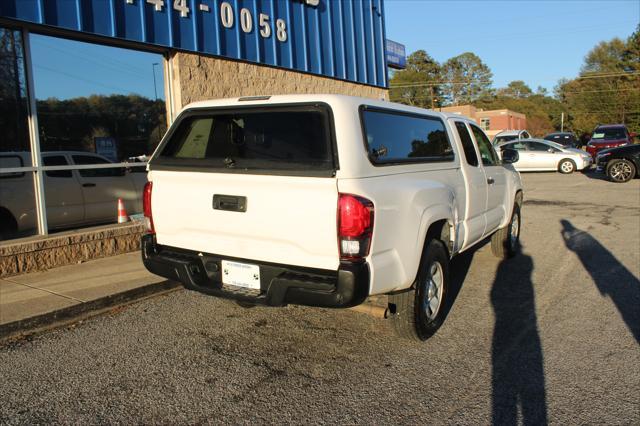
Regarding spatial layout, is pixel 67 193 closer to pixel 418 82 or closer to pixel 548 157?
pixel 548 157

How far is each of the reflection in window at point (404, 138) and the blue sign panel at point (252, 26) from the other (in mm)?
4964

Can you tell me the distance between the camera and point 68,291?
17.9ft

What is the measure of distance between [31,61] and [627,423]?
7410 mm

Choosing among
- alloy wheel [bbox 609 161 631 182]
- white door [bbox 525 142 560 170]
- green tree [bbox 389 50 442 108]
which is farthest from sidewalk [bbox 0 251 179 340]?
green tree [bbox 389 50 442 108]

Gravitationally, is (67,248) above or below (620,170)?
below

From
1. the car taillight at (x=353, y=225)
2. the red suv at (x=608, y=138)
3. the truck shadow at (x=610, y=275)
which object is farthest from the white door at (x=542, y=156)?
the car taillight at (x=353, y=225)

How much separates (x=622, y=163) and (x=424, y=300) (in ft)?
51.8

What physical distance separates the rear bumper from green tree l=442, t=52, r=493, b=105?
326ft

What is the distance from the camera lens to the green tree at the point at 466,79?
9938 centimetres

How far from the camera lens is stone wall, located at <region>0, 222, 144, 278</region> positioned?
6.12 metres

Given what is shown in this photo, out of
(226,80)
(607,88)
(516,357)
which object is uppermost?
(607,88)

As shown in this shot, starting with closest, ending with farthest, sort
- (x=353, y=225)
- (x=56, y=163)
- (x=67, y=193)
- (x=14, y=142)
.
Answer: (x=353, y=225) → (x=14, y=142) → (x=56, y=163) → (x=67, y=193)

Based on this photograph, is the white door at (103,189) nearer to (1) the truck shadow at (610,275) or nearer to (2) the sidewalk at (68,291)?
(2) the sidewalk at (68,291)

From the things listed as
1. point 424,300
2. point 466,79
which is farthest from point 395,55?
point 466,79
